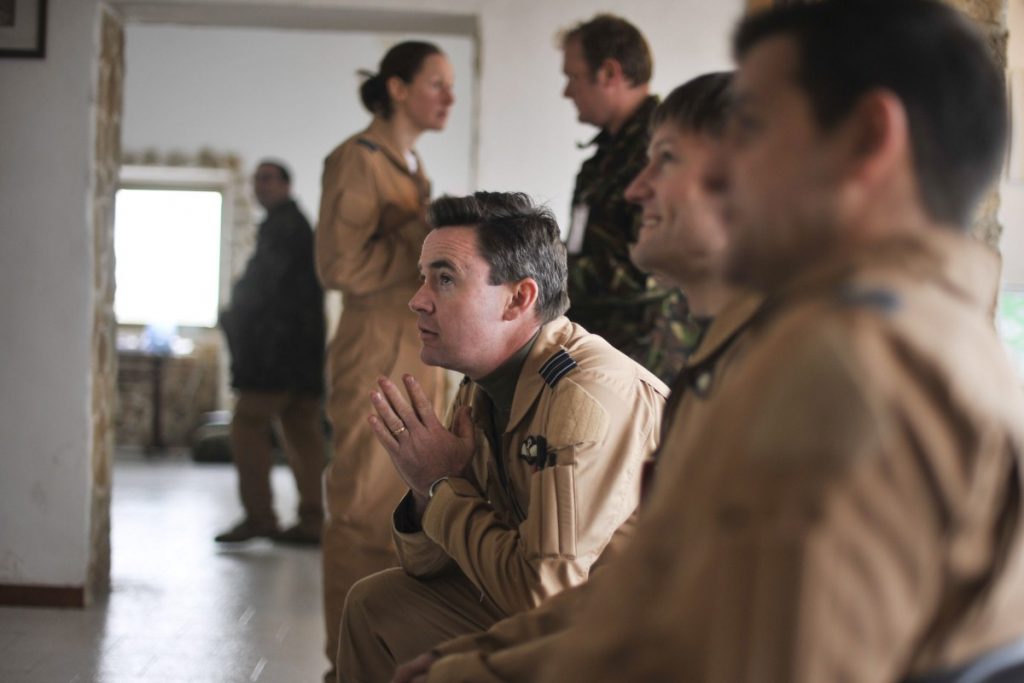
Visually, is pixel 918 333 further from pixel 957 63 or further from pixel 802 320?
pixel 957 63

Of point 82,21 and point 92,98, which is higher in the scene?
point 82,21

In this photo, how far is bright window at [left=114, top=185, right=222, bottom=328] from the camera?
8875mm

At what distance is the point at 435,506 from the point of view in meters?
1.63

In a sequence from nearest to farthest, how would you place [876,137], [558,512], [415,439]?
1. [876,137]
2. [558,512]
3. [415,439]

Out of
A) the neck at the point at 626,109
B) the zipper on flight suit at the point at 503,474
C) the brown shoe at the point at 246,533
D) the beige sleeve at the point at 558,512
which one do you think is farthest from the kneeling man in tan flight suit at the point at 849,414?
the brown shoe at the point at 246,533

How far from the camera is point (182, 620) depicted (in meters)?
3.45

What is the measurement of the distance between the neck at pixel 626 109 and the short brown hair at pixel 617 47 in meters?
0.03

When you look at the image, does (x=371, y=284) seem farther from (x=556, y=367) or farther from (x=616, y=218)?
(x=556, y=367)

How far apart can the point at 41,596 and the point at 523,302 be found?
246cm

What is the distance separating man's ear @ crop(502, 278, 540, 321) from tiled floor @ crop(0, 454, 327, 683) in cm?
141

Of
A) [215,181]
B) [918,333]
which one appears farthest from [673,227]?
[215,181]

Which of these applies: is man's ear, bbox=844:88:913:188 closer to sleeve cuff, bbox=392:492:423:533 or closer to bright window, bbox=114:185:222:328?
sleeve cuff, bbox=392:492:423:533

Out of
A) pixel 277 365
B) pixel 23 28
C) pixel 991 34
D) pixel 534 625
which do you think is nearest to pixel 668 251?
pixel 534 625

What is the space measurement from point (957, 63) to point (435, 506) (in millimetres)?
1039
